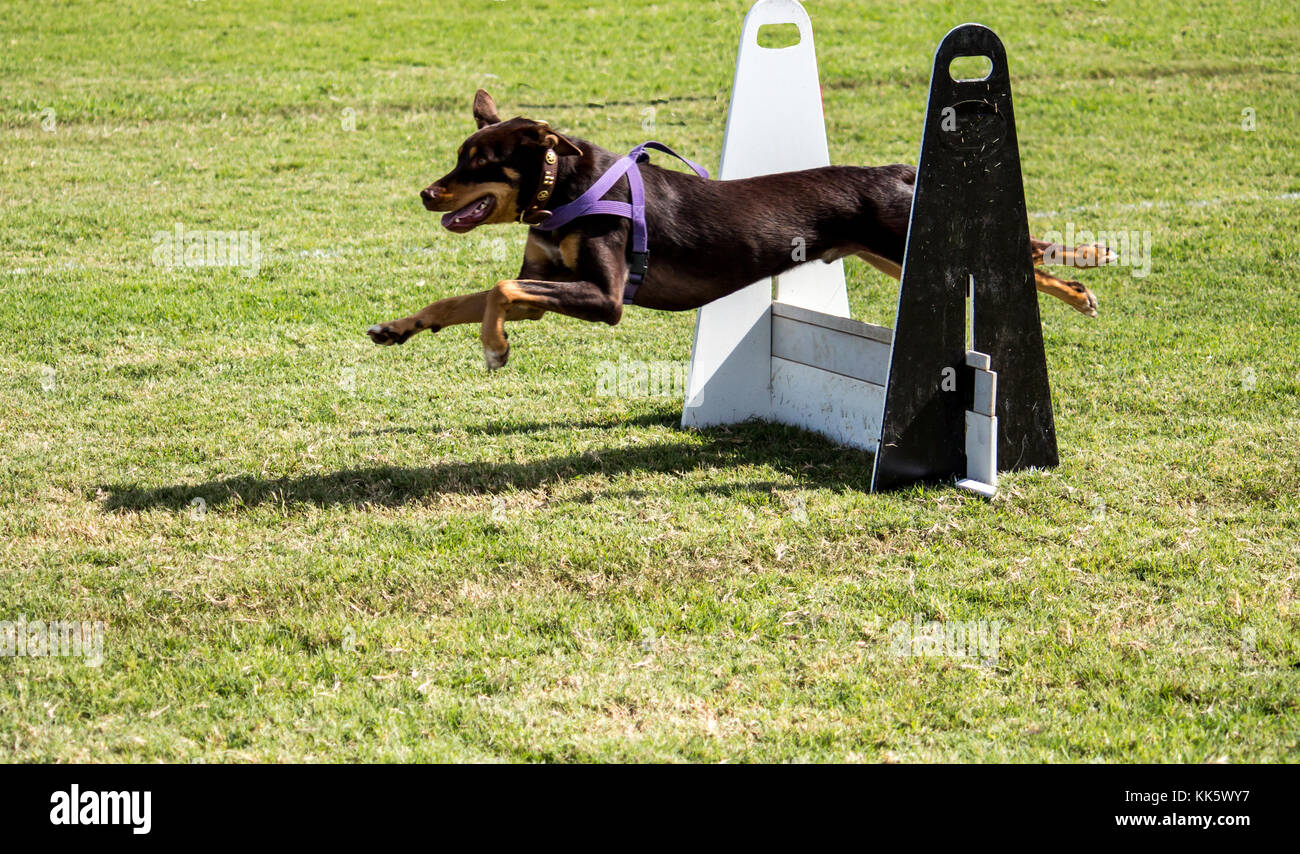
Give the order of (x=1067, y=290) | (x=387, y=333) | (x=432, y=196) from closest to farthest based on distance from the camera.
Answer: (x=432, y=196), (x=387, y=333), (x=1067, y=290)

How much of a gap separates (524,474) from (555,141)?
1563 millimetres

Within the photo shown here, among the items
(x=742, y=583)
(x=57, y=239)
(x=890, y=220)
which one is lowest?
(x=57, y=239)

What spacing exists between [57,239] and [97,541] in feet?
18.9

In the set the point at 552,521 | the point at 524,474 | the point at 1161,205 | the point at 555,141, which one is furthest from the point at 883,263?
the point at 1161,205

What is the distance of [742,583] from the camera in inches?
181

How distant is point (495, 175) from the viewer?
4.89 meters

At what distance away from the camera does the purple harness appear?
199 inches

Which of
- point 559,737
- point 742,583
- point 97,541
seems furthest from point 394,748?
point 97,541

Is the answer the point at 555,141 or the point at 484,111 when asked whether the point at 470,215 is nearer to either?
the point at 555,141

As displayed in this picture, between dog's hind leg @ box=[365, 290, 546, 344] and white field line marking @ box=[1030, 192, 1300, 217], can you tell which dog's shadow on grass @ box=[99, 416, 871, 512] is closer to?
dog's hind leg @ box=[365, 290, 546, 344]

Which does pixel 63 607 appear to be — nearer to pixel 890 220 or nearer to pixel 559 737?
pixel 559 737

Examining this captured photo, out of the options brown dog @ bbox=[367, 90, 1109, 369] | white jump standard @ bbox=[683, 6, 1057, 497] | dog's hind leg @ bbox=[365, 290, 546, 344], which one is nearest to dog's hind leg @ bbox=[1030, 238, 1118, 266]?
brown dog @ bbox=[367, 90, 1109, 369]

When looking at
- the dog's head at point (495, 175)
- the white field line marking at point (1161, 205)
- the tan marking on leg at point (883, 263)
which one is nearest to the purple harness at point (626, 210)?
the dog's head at point (495, 175)

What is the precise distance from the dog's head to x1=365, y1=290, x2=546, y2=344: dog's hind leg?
34 centimetres
